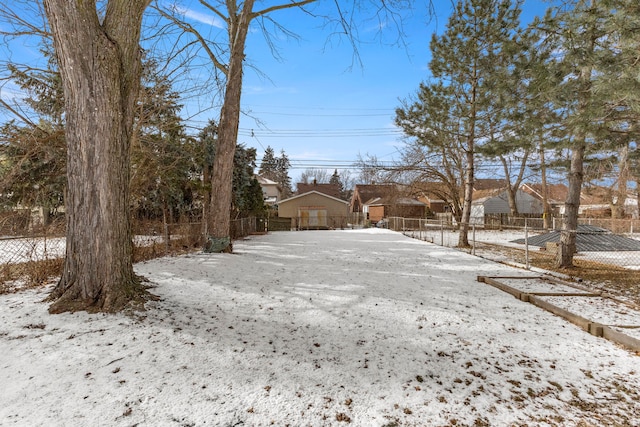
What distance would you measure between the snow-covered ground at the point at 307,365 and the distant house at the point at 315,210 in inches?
1031

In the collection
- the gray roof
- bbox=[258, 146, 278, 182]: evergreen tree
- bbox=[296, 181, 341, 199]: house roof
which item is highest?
bbox=[258, 146, 278, 182]: evergreen tree

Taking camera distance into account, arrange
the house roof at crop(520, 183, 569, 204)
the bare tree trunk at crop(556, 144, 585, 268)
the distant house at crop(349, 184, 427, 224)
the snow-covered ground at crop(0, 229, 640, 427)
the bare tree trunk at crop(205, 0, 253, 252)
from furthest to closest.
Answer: the house roof at crop(520, 183, 569, 204) < the distant house at crop(349, 184, 427, 224) < the bare tree trunk at crop(205, 0, 253, 252) < the bare tree trunk at crop(556, 144, 585, 268) < the snow-covered ground at crop(0, 229, 640, 427)

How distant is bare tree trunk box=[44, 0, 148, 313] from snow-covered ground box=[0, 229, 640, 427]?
15.2 inches

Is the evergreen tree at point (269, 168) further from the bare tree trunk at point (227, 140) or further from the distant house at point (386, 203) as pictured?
the bare tree trunk at point (227, 140)

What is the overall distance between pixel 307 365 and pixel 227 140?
23.4ft

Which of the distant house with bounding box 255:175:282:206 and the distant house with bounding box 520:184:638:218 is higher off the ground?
the distant house with bounding box 255:175:282:206

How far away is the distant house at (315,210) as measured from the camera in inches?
1216

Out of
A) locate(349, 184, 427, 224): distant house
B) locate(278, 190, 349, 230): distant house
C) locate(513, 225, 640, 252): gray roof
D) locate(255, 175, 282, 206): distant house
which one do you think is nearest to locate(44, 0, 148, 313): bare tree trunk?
locate(513, 225, 640, 252): gray roof

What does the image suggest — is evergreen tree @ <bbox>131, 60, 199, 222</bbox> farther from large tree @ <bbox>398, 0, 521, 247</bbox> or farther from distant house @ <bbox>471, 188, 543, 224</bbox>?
distant house @ <bbox>471, 188, 543, 224</bbox>

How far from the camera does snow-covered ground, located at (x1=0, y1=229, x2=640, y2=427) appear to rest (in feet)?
6.83

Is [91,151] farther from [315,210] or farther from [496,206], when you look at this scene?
[496,206]

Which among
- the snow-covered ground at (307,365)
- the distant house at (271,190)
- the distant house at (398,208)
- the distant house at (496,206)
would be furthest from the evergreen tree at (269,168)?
the snow-covered ground at (307,365)

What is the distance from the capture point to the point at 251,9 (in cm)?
878

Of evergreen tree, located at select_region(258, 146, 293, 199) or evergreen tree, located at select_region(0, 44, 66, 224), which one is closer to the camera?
evergreen tree, located at select_region(0, 44, 66, 224)
